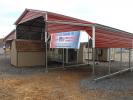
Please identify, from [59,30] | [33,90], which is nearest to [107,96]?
[33,90]

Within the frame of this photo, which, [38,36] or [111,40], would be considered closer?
[111,40]

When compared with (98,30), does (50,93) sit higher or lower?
lower

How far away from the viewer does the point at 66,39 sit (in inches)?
468

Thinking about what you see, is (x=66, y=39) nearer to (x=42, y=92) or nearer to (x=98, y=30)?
(x=98, y=30)

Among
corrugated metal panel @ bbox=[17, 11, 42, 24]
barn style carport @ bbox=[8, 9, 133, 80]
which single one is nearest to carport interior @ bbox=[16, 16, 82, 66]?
barn style carport @ bbox=[8, 9, 133, 80]

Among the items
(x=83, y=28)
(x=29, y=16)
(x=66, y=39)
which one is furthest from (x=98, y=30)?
(x=29, y=16)

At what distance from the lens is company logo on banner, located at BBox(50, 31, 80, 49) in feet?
36.9

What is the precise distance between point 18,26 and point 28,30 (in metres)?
1.01

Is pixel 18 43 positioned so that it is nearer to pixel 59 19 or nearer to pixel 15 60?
pixel 15 60

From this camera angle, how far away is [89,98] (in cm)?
706

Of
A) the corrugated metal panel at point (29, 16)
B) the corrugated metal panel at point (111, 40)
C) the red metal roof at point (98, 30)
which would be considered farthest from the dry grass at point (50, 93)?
the corrugated metal panel at point (29, 16)

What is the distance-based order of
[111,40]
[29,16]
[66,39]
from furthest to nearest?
[29,16]
[66,39]
[111,40]

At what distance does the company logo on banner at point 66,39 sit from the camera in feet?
36.9

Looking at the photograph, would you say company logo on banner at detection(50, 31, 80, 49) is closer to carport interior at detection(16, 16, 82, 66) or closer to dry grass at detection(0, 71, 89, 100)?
dry grass at detection(0, 71, 89, 100)
